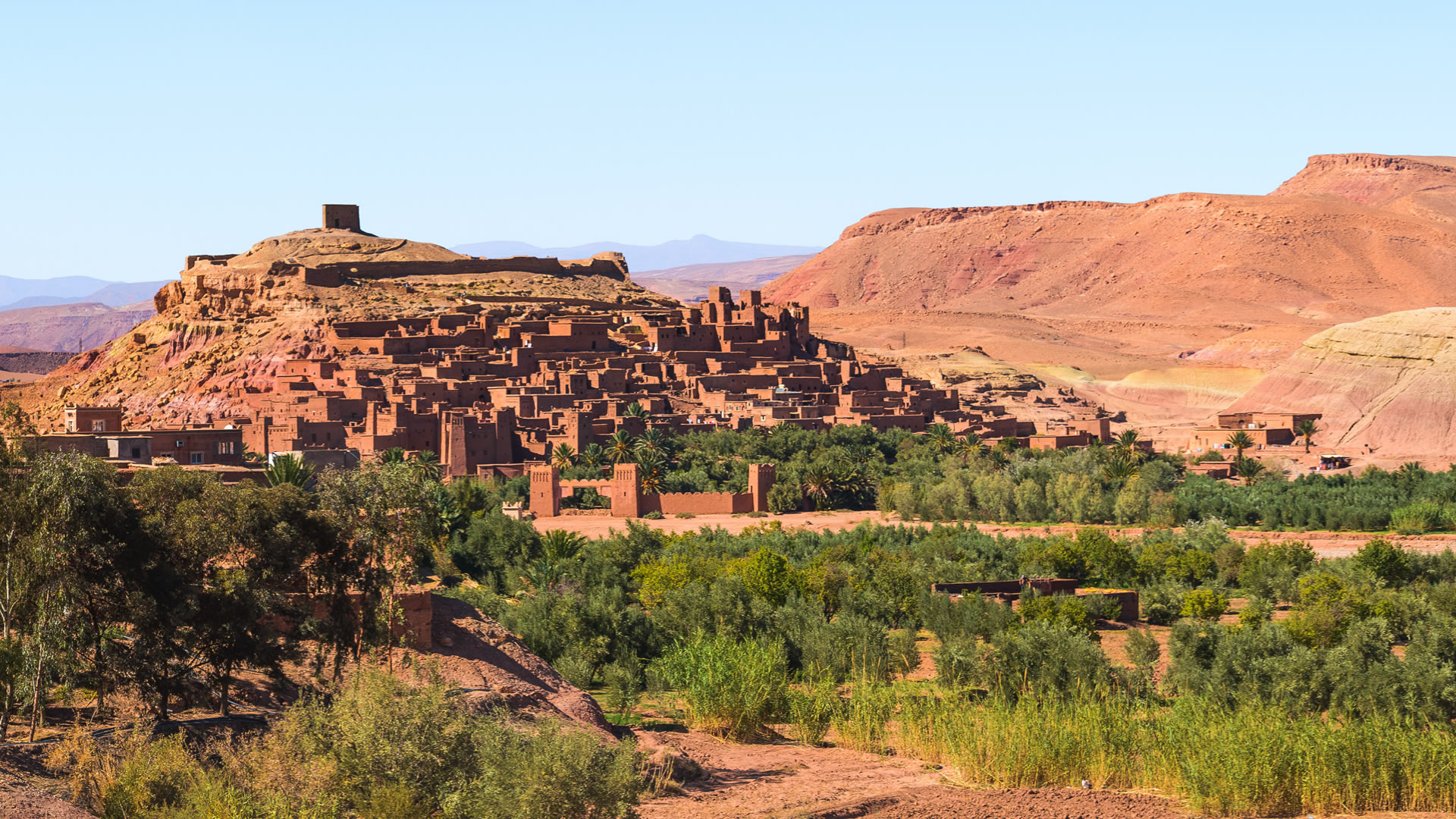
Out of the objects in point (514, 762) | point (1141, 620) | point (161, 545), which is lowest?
point (1141, 620)

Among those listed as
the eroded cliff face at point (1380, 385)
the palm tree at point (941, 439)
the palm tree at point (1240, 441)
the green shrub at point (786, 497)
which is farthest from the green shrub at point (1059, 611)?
the eroded cliff face at point (1380, 385)

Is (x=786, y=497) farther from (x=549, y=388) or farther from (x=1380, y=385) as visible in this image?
(x=1380, y=385)

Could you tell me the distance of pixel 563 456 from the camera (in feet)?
175

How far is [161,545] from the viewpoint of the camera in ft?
56.2

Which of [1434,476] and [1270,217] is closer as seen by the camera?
[1434,476]

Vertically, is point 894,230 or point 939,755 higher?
point 894,230

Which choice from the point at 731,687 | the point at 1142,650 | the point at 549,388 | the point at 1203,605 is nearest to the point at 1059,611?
the point at 1142,650

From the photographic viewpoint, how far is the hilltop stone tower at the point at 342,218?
325 feet

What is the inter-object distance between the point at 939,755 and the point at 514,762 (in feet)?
20.8

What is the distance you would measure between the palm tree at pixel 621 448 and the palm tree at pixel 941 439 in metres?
10.8

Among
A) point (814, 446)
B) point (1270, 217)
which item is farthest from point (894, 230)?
point (814, 446)

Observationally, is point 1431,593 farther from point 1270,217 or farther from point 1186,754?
point 1270,217

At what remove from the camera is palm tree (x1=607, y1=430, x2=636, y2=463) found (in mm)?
53375

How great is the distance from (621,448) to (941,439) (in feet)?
39.2
